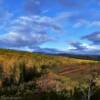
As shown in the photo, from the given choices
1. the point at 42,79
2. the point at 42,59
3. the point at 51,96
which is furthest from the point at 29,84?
the point at 42,59

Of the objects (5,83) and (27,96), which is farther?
(5,83)

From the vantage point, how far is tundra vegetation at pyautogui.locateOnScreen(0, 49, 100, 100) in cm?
5654

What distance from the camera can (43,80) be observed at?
234 feet

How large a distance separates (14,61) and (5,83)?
13.0m

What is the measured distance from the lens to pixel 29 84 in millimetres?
72062

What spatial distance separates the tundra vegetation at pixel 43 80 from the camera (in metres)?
56.5

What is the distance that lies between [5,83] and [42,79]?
8.48 meters

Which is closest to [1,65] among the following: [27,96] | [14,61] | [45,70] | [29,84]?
[14,61]

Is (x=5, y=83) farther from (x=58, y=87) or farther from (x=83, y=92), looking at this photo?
(x=83, y=92)

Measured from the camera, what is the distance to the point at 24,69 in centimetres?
8369

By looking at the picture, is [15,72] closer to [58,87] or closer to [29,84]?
[29,84]

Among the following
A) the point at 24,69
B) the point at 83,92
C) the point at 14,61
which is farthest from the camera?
the point at 14,61

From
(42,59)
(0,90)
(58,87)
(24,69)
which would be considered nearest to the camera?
(58,87)

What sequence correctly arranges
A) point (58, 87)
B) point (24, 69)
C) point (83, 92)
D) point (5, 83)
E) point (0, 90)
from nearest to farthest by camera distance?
point (83, 92) → point (58, 87) → point (0, 90) → point (5, 83) → point (24, 69)
